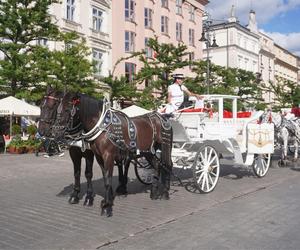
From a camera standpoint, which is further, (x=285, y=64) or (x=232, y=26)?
(x=285, y=64)

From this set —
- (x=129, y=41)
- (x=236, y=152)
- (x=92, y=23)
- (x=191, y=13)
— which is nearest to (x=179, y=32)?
(x=191, y=13)

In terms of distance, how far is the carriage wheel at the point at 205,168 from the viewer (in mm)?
9048

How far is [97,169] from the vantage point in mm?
13664

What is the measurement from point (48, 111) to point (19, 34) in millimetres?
16508

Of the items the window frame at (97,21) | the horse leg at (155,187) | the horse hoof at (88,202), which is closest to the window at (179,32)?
the window frame at (97,21)

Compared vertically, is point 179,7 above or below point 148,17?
above

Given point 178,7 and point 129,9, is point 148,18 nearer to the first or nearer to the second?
point 129,9

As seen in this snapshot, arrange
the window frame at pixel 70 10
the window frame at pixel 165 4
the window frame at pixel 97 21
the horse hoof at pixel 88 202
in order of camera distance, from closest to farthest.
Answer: the horse hoof at pixel 88 202 < the window frame at pixel 70 10 < the window frame at pixel 97 21 < the window frame at pixel 165 4

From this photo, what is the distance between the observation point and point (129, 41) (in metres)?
39.2

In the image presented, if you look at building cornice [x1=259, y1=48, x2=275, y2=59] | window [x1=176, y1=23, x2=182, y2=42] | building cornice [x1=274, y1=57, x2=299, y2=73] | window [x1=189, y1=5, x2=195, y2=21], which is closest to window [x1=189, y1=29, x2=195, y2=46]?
window [x1=189, y1=5, x2=195, y2=21]

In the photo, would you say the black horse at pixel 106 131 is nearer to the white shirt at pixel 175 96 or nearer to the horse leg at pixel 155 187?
the horse leg at pixel 155 187

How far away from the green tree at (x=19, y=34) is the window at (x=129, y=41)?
1658 cm

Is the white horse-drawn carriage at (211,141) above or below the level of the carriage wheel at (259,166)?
above

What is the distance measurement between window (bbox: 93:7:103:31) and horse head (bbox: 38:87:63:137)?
96.6 feet
